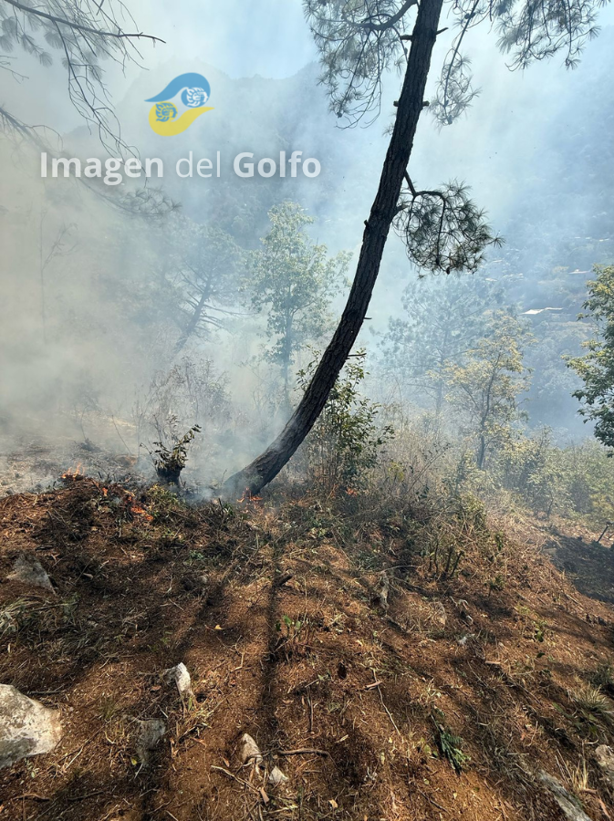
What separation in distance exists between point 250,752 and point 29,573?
1726 mm

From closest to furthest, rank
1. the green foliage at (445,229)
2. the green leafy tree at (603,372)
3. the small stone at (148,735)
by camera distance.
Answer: the small stone at (148,735)
the green foliage at (445,229)
the green leafy tree at (603,372)

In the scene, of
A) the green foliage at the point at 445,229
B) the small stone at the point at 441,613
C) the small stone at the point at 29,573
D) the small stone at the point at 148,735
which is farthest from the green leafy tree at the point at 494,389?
the small stone at the point at 29,573

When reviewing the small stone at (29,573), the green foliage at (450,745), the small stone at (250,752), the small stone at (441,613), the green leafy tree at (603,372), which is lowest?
the small stone at (29,573)

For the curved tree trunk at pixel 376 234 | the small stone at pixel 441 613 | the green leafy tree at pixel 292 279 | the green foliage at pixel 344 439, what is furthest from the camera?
the green leafy tree at pixel 292 279

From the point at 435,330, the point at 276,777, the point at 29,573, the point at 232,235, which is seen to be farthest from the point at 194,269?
the point at 276,777

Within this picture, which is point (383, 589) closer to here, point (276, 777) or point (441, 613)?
point (441, 613)

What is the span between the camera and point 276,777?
1.30 meters

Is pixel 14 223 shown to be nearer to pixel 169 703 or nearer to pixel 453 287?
pixel 169 703

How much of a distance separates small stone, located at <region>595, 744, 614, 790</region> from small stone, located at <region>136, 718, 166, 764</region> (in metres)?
2.11

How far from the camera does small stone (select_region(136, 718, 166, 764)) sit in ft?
4.30

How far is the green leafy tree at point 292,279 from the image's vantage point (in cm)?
1355

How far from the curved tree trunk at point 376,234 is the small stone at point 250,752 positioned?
3217mm

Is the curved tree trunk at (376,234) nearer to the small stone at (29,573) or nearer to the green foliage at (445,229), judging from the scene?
the green foliage at (445,229)

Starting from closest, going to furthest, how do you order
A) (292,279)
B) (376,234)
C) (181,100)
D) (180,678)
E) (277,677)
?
1. (180,678)
2. (277,677)
3. (376,234)
4. (181,100)
5. (292,279)
